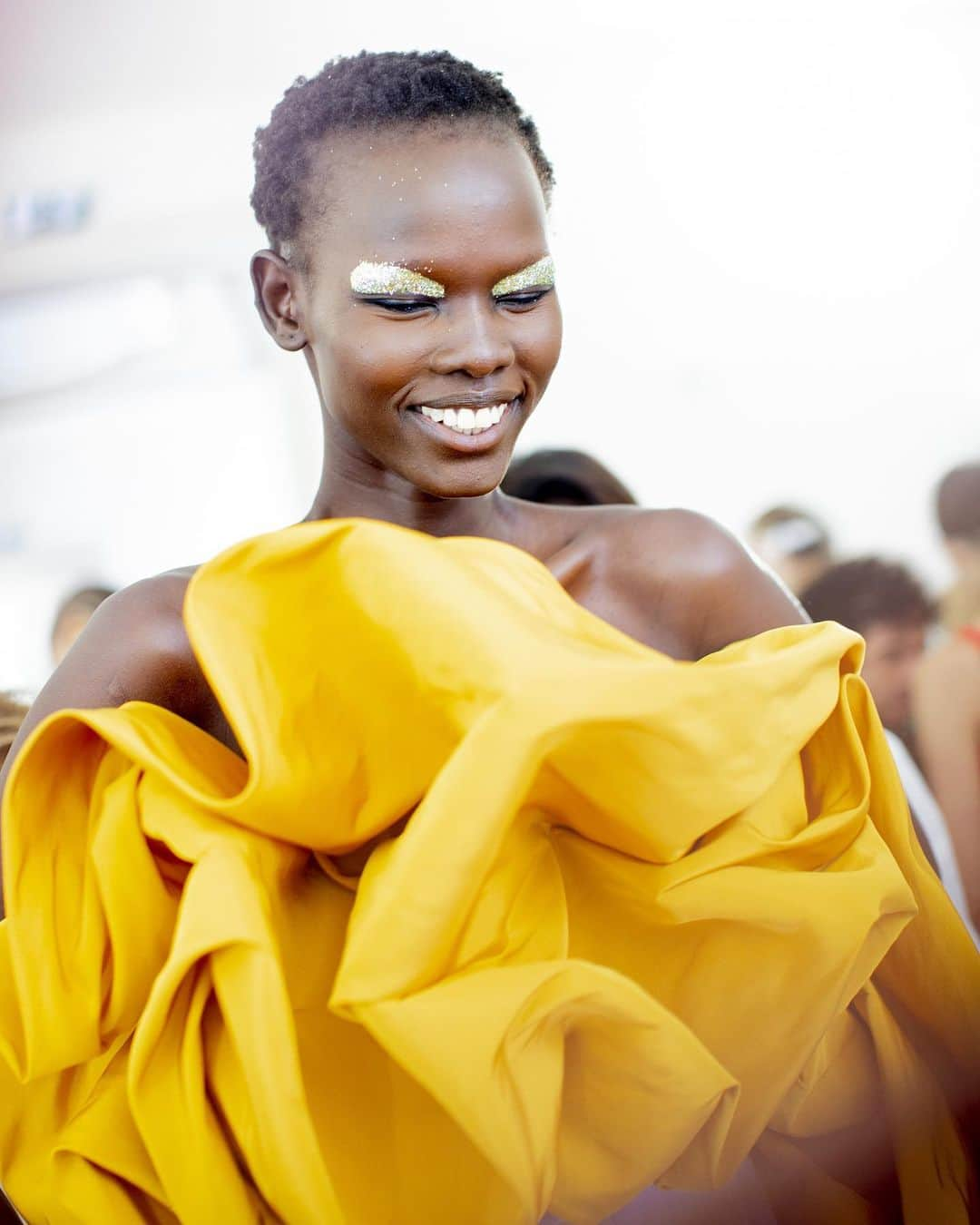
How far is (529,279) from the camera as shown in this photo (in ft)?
1.38

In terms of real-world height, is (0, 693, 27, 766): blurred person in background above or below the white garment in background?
above

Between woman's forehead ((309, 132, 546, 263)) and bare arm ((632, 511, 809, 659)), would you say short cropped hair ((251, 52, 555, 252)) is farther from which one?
bare arm ((632, 511, 809, 659))

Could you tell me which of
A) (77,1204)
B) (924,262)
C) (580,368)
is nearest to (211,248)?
(77,1204)

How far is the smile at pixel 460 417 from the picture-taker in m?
0.42

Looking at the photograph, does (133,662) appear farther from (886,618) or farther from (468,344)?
(886,618)

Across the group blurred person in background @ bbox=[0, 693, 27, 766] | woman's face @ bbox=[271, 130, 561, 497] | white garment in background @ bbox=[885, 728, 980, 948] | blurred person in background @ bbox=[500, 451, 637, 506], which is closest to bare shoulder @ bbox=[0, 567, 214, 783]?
woman's face @ bbox=[271, 130, 561, 497]

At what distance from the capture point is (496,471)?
43cm

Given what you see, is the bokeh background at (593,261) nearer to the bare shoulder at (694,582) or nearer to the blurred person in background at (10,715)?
the blurred person in background at (10,715)

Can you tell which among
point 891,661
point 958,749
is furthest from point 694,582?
point 891,661

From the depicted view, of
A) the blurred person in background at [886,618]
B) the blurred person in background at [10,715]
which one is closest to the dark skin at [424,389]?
the blurred person in background at [10,715]

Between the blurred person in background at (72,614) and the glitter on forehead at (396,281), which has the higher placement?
the glitter on forehead at (396,281)

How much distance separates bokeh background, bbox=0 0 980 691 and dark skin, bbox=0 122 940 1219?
31 centimetres

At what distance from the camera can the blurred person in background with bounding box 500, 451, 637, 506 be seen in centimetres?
95

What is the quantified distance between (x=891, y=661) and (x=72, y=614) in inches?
30.3
